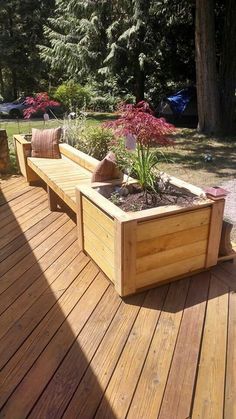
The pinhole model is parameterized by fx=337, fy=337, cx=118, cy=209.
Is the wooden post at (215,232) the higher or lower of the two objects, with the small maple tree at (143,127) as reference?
lower

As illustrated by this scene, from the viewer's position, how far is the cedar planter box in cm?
210

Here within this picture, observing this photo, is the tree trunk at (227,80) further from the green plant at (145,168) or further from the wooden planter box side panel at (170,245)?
the wooden planter box side panel at (170,245)

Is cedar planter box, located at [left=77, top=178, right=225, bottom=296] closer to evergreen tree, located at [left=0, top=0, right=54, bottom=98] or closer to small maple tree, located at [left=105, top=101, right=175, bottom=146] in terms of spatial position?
small maple tree, located at [left=105, top=101, right=175, bottom=146]

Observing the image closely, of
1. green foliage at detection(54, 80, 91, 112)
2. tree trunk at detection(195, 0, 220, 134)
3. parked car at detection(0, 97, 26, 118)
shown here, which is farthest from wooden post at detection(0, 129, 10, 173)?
parked car at detection(0, 97, 26, 118)

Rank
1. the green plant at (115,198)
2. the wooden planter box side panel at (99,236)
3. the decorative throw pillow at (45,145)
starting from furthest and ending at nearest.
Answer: the decorative throw pillow at (45,145) → the green plant at (115,198) → the wooden planter box side panel at (99,236)

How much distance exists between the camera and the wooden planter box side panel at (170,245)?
2.15m

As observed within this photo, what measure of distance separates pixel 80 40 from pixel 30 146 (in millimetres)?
8369

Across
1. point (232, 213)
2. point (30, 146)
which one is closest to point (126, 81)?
point (30, 146)

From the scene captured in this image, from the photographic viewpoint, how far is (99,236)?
241 cm

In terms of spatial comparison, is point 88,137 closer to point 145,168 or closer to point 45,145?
point 45,145

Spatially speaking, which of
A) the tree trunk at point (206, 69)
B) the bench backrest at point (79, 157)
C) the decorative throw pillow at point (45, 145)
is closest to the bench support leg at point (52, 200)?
the bench backrest at point (79, 157)

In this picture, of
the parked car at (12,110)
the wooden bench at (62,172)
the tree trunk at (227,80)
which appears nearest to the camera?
the wooden bench at (62,172)

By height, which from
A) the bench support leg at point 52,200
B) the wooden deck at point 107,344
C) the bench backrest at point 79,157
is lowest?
the wooden deck at point 107,344

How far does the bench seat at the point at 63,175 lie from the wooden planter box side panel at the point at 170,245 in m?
0.90
